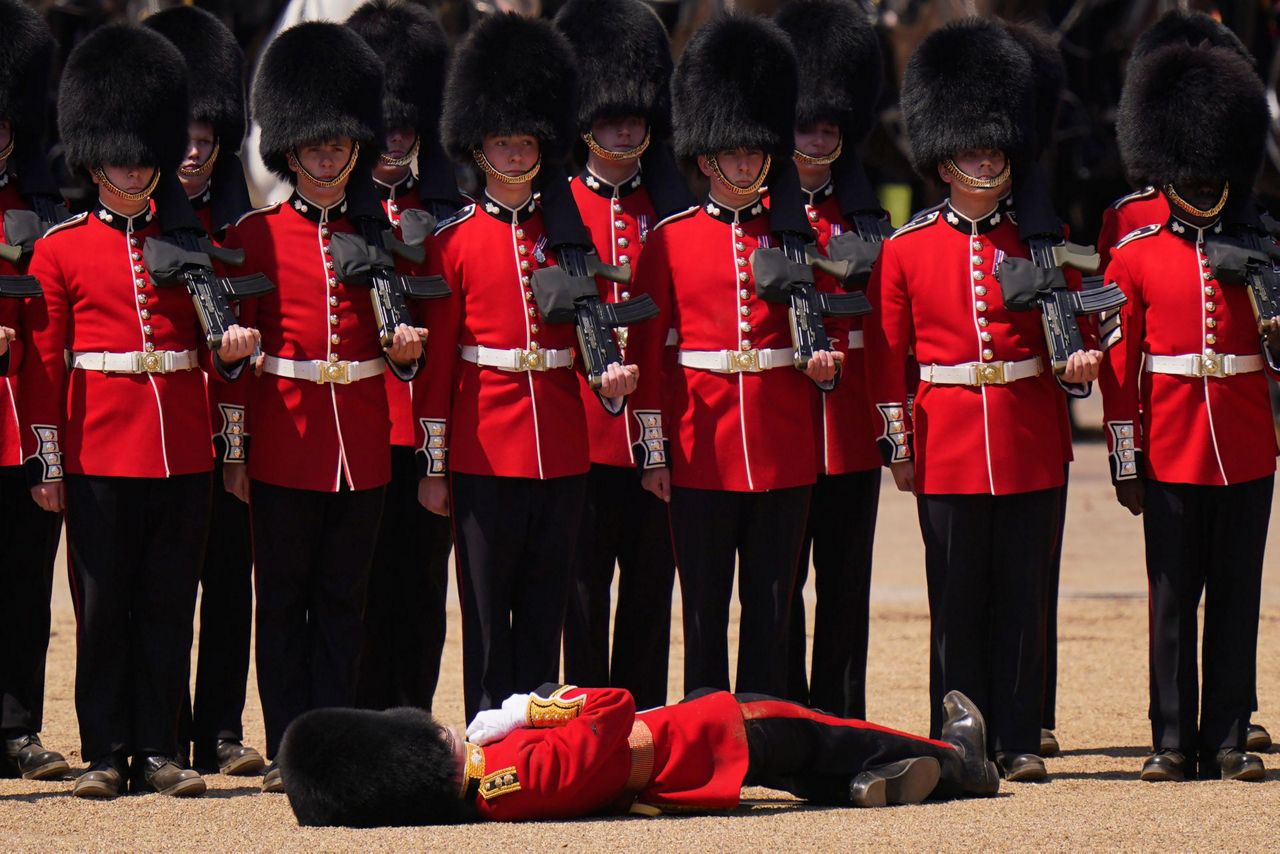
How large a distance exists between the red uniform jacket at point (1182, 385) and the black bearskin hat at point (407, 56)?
183cm

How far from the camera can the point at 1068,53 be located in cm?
1263

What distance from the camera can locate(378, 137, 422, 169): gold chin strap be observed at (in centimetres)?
541

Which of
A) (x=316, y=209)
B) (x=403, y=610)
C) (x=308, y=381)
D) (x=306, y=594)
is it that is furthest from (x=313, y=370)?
(x=403, y=610)

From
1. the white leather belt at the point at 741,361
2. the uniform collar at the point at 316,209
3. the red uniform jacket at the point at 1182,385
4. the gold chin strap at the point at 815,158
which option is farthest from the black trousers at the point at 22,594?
the red uniform jacket at the point at 1182,385

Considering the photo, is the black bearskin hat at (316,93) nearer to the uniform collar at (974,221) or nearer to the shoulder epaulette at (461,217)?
the shoulder epaulette at (461,217)

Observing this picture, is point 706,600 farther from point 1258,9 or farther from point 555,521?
point 1258,9

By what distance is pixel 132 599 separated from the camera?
4.55 m

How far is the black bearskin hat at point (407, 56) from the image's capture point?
5656 mm

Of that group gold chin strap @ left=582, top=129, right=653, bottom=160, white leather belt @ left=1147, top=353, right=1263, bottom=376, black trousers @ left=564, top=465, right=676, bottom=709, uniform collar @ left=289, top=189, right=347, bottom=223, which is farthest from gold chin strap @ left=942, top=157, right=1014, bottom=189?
uniform collar @ left=289, top=189, right=347, bottom=223

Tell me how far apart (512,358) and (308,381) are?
41 cm

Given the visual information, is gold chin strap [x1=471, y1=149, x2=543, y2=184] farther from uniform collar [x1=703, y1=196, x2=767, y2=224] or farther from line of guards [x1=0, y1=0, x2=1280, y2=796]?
uniform collar [x1=703, y1=196, x2=767, y2=224]

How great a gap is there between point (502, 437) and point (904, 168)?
27.5ft

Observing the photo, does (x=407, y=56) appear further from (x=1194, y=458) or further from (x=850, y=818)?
(x=850, y=818)

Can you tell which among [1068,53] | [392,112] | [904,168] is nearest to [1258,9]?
[1068,53]
